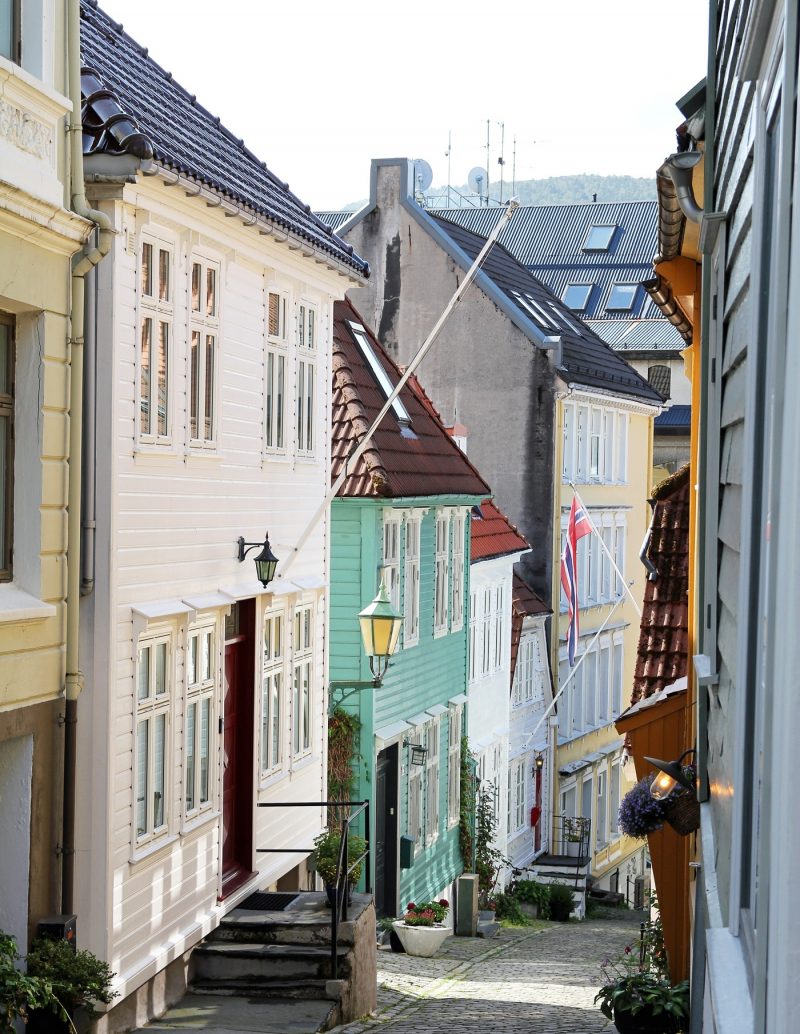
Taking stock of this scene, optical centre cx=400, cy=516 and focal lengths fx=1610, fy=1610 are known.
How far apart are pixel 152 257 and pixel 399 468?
863 cm

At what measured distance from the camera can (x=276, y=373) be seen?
14.6 meters

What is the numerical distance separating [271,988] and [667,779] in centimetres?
607

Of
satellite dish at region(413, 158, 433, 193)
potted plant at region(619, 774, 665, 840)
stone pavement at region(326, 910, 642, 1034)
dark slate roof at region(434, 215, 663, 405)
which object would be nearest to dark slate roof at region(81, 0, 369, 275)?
potted plant at region(619, 774, 665, 840)

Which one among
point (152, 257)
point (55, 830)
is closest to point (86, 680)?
point (55, 830)

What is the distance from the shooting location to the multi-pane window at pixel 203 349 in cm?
1211

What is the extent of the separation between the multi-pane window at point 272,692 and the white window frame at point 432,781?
734 cm

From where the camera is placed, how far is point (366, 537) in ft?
61.8

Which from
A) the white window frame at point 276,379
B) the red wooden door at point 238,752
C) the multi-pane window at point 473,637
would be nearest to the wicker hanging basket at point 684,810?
the red wooden door at point 238,752

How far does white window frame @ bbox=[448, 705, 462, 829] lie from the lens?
23.8 m

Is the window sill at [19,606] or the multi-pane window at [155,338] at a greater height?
the multi-pane window at [155,338]

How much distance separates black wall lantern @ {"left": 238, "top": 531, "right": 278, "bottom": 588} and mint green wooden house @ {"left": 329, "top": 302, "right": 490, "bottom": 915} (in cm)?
490

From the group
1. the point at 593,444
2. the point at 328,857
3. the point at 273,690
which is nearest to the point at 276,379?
the point at 273,690

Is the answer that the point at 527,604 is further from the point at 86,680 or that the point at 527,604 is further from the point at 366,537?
the point at 86,680

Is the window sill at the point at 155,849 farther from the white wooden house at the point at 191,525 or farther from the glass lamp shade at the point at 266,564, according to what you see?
the glass lamp shade at the point at 266,564
